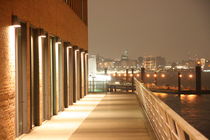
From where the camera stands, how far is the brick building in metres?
9.74

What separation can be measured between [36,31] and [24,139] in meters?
3.59

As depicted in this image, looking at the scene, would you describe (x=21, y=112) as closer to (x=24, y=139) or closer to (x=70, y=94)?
(x=24, y=139)

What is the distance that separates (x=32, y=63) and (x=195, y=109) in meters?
55.9

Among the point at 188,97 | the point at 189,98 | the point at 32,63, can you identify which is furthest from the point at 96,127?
the point at 188,97

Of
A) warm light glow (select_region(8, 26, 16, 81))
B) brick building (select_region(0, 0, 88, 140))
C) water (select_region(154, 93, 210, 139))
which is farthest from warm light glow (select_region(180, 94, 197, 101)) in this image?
warm light glow (select_region(8, 26, 16, 81))

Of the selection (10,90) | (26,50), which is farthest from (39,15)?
(10,90)

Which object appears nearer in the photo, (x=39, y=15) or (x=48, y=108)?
(x=39, y=15)

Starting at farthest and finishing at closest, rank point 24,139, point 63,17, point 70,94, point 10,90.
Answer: point 70,94, point 63,17, point 24,139, point 10,90

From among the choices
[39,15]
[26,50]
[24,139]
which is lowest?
[24,139]

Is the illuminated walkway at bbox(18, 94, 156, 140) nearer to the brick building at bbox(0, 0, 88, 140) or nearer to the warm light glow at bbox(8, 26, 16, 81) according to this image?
the brick building at bbox(0, 0, 88, 140)

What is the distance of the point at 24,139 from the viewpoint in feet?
35.4

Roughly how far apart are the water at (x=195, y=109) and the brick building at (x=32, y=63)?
30.2 m

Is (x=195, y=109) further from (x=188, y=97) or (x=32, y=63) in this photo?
(x=32, y=63)

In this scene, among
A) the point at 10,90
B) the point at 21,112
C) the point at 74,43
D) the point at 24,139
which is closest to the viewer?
the point at 10,90
